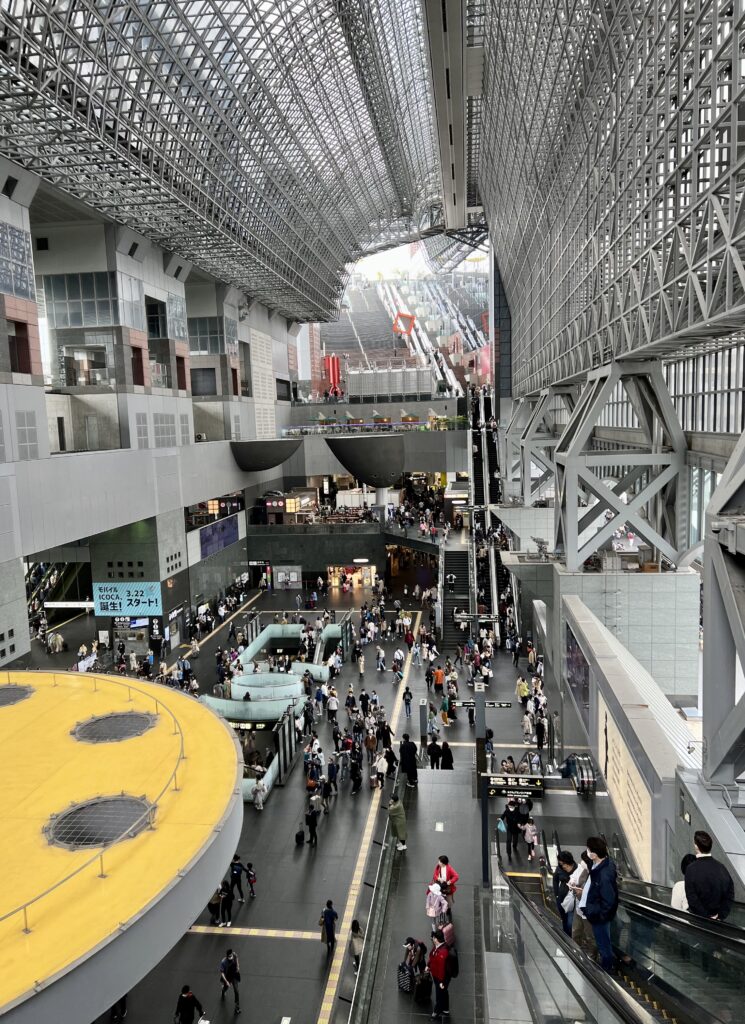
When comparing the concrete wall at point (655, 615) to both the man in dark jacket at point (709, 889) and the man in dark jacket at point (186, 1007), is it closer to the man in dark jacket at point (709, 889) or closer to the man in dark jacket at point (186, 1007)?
the man in dark jacket at point (186, 1007)

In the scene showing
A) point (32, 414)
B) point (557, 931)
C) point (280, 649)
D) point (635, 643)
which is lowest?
point (280, 649)

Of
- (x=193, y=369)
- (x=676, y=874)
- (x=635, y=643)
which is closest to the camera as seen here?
(x=676, y=874)

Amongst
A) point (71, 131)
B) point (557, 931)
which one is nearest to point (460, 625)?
point (71, 131)

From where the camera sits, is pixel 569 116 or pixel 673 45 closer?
pixel 673 45

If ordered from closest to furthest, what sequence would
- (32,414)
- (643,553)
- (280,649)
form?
(643,553)
(32,414)
(280,649)

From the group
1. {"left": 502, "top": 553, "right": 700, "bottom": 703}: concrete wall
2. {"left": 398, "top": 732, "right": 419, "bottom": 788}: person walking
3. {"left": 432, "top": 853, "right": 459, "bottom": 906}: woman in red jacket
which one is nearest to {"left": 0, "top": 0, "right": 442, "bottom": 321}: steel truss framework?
{"left": 502, "top": 553, "right": 700, "bottom": 703}: concrete wall

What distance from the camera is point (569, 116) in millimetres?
19031

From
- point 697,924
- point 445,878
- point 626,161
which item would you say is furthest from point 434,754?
point 697,924

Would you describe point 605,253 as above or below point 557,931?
above

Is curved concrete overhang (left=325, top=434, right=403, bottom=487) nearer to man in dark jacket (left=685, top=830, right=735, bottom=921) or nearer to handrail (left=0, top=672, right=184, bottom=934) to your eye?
handrail (left=0, top=672, right=184, bottom=934)

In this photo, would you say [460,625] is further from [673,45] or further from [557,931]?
[557,931]

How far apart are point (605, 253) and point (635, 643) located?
29.4 ft

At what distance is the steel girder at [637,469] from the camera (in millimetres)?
15758

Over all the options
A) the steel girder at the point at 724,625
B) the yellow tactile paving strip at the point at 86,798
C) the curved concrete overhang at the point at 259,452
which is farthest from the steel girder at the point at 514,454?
the steel girder at the point at 724,625
